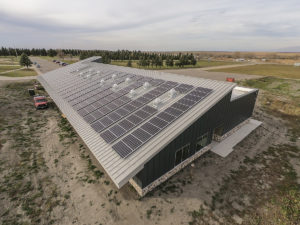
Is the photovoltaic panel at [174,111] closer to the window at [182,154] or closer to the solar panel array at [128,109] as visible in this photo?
the solar panel array at [128,109]

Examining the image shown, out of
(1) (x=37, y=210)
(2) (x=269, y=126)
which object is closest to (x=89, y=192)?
(1) (x=37, y=210)

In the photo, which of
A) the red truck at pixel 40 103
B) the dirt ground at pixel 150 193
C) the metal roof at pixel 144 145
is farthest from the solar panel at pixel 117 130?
the red truck at pixel 40 103

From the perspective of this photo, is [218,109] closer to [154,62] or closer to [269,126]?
[269,126]

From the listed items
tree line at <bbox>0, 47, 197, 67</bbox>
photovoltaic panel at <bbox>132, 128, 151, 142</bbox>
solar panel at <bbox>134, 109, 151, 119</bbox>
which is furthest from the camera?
tree line at <bbox>0, 47, 197, 67</bbox>

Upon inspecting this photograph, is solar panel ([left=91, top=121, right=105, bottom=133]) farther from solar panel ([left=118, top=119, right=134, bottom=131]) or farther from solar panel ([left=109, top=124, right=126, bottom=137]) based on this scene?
solar panel ([left=118, top=119, right=134, bottom=131])

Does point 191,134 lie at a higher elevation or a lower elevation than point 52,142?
higher

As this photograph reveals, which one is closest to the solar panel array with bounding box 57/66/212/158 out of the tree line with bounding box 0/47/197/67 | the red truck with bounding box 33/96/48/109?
the red truck with bounding box 33/96/48/109
